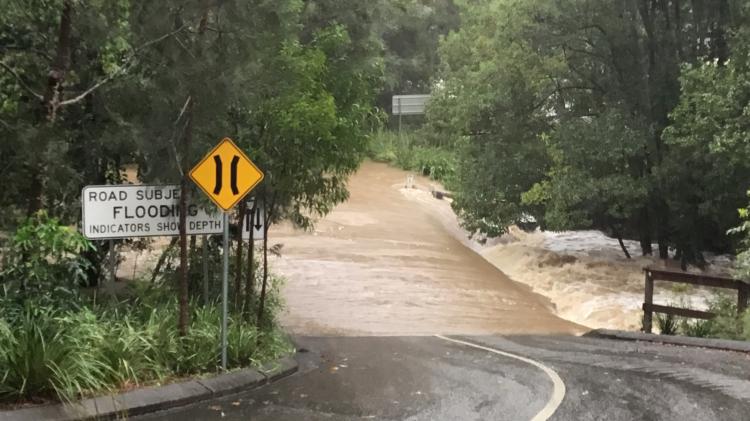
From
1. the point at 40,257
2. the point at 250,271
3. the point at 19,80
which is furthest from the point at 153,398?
the point at 19,80

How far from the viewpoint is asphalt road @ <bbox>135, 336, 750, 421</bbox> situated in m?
6.95

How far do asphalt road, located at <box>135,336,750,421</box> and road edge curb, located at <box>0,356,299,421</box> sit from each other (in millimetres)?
126

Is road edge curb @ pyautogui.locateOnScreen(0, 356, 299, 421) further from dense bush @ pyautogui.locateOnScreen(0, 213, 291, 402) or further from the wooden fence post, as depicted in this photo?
the wooden fence post

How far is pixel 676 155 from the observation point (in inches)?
828

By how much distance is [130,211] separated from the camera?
8.41 meters

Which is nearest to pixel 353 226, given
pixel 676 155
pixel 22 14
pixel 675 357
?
pixel 676 155

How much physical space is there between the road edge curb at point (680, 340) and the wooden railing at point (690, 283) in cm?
103

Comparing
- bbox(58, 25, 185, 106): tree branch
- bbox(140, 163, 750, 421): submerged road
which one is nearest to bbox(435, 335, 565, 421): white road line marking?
bbox(140, 163, 750, 421): submerged road

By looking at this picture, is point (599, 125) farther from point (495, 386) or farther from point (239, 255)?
point (495, 386)

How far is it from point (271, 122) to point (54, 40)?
2620mm

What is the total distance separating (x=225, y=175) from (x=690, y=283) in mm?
9379

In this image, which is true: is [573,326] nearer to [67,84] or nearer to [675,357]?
[675,357]

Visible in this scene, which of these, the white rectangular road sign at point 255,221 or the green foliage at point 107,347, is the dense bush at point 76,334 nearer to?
the green foliage at point 107,347

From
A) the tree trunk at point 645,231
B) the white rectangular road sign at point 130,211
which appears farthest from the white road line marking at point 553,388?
the tree trunk at point 645,231
